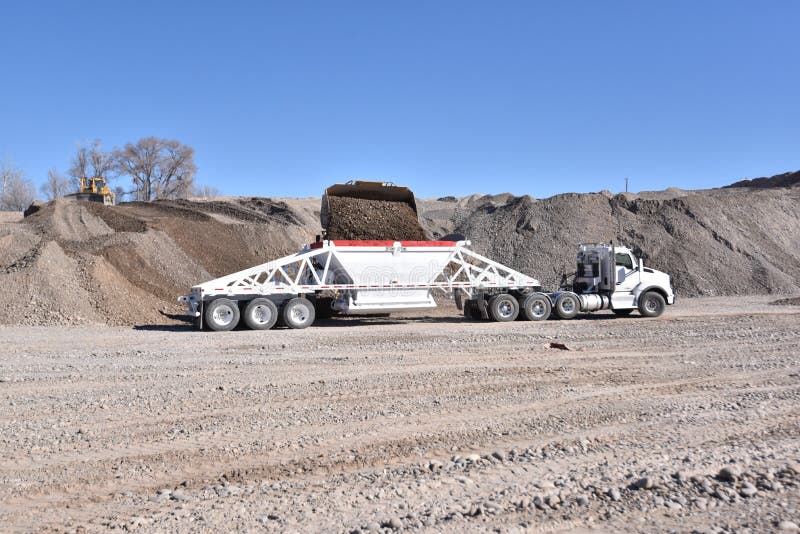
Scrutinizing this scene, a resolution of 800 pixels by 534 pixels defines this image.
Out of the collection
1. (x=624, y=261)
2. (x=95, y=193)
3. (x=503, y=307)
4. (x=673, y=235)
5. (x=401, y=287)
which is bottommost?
(x=503, y=307)

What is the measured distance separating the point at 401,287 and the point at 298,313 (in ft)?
9.27

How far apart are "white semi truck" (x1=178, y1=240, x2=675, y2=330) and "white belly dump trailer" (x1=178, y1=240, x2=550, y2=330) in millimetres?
25

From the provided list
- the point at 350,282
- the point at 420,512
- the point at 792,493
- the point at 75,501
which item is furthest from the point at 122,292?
the point at 792,493

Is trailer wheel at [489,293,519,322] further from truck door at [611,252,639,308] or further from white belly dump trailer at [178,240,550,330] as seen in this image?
truck door at [611,252,639,308]

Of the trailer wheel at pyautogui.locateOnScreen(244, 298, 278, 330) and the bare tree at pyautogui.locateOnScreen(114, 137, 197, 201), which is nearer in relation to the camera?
the trailer wheel at pyautogui.locateOnScreen(244, 298, 278, 330)


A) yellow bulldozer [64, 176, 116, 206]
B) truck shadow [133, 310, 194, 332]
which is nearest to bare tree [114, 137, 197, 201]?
yellow bulldozer [64, 176, 116, 206]

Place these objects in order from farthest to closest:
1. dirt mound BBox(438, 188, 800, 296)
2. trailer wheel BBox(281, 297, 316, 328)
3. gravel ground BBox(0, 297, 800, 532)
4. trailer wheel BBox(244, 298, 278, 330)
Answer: dirt mound BBox(438, 188, 800, 296)
trailer wheel BBox(281, 297, 316, 328)
trailer wheel BBox(244, 298, 278, 330)
gravel ground BBox(0, 297, 800, 532)

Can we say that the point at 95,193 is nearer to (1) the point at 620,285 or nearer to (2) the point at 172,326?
(2) the point at 172,326

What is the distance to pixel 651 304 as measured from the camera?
786 inches

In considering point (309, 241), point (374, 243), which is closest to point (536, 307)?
point (374, 243)

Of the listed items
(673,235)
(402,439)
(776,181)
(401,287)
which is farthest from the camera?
(776,181)

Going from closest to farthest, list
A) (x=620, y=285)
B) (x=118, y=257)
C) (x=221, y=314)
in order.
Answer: (x=221, y=314) < (x=620, y=285) < (x=118, y=257)

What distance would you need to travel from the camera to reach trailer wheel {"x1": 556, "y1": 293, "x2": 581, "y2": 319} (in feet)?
63.0

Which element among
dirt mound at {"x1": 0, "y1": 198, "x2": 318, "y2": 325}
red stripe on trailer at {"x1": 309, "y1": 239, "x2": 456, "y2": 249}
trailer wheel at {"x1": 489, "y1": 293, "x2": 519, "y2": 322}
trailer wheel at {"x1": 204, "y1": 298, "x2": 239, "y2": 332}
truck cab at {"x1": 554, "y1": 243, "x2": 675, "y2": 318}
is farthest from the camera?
truck cab at {"x1": 554, "y1": 243, "x2": 675, "y2": 318}
